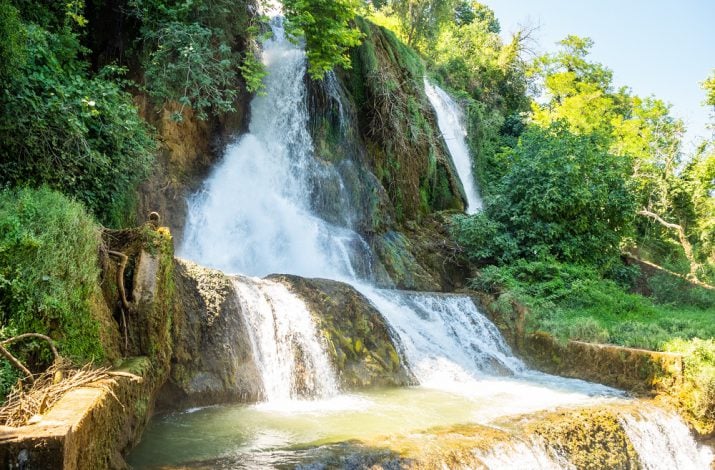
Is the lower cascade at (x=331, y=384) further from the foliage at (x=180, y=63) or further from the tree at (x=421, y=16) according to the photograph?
the tree at (x=421, y=16)

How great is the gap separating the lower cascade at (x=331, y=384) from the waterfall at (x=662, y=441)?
0.07ft

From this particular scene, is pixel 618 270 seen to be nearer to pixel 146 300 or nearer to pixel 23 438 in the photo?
pixel 146 300

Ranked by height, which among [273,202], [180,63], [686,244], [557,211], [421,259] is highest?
[180,63]

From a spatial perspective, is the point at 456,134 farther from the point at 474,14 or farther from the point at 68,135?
the point at 474,14

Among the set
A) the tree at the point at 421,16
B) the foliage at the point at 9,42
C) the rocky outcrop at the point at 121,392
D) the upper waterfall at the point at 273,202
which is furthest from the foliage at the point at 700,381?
the tree at the point at 421,16

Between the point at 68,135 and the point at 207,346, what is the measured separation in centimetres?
324

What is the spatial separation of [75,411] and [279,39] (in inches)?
540

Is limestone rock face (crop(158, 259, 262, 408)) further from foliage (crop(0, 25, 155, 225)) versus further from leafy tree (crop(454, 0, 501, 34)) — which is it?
leafy tree (crop(454, 0, 501, 34))

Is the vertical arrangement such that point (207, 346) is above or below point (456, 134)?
below

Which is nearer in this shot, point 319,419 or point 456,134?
point 319,419

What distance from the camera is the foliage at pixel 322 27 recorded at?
39.5 ft

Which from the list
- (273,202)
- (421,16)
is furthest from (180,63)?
(421,16)

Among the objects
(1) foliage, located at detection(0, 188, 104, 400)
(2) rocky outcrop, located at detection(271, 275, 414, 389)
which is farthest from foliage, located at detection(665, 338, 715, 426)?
(1) foliage, located at detection(0, 188, 104, 400)

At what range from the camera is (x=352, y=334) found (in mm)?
8672
